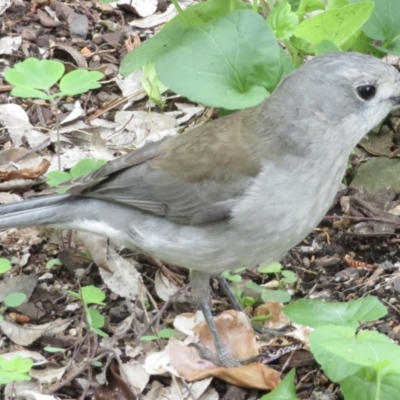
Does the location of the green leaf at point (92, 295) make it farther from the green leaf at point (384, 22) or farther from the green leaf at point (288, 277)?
the green leaf at point (384, 22)

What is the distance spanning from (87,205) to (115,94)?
2077mm

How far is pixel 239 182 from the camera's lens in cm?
443

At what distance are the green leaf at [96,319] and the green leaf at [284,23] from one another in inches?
76.0

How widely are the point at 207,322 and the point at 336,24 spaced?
191cm

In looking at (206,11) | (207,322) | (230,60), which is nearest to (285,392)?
(207,322)

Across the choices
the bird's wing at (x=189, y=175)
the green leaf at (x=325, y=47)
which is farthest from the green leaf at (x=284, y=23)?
the bird's wing at (x=189, y=175)

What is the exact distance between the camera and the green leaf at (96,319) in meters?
4.73

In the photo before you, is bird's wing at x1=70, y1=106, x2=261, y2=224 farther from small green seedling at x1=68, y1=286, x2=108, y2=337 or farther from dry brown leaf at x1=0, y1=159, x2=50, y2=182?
dry brown leaf at x1=0, y1=159, x2=50, y2=182

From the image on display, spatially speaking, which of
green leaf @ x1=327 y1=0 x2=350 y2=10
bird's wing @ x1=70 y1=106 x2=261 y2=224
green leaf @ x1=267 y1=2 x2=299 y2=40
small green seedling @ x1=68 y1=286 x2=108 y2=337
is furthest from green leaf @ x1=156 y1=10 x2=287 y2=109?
small green seedling @ x1=68 y1=286 x2=108 y2=337

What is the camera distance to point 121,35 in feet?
23.9

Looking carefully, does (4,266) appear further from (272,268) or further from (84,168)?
(272,268)

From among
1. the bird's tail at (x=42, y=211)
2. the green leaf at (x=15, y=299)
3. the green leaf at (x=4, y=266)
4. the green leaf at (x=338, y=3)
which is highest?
the green leaf at (x=338, y=3)

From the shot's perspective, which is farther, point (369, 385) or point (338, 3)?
point (338, 3)

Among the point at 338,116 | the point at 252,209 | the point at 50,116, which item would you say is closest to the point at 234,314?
the point at 252,209
